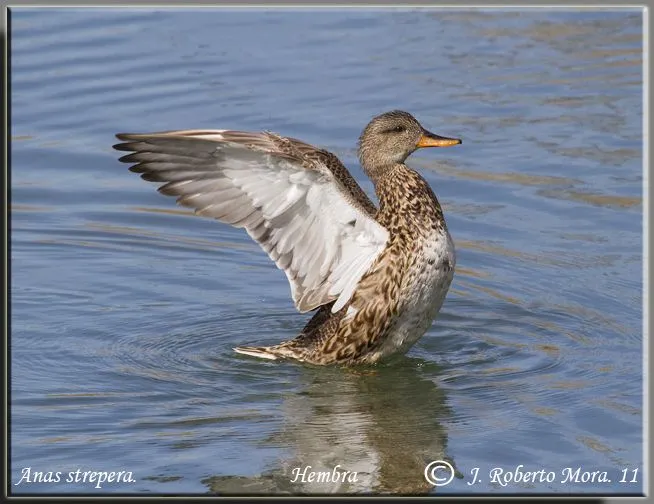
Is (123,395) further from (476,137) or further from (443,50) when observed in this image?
(443,50)

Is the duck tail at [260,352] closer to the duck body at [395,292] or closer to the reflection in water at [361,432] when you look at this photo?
the duck body at [395,292]

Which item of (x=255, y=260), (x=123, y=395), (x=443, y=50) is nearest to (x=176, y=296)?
(x=255, y=260)

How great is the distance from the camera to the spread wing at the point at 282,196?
24.6 feet

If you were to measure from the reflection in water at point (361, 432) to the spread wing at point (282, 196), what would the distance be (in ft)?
1.75

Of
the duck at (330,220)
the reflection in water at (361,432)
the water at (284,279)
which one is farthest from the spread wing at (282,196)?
the water at (284,279)

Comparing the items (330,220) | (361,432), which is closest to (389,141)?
(330,220)

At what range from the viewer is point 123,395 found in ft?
25.4

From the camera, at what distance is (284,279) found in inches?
385

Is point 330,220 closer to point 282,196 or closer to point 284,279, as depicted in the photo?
point 282,196

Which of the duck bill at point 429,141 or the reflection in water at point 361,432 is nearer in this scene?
the reflection in water at point 361,432

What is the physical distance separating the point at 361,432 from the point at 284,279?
2701mm

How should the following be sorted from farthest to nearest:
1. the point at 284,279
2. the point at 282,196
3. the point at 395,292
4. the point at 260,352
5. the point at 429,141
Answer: the point at 284,279, the point at 429,141, the point at 260,352, the point at 395,292, the point at 282,196

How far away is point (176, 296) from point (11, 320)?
1.15 metres

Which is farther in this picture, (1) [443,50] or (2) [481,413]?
(1) [443,50]
